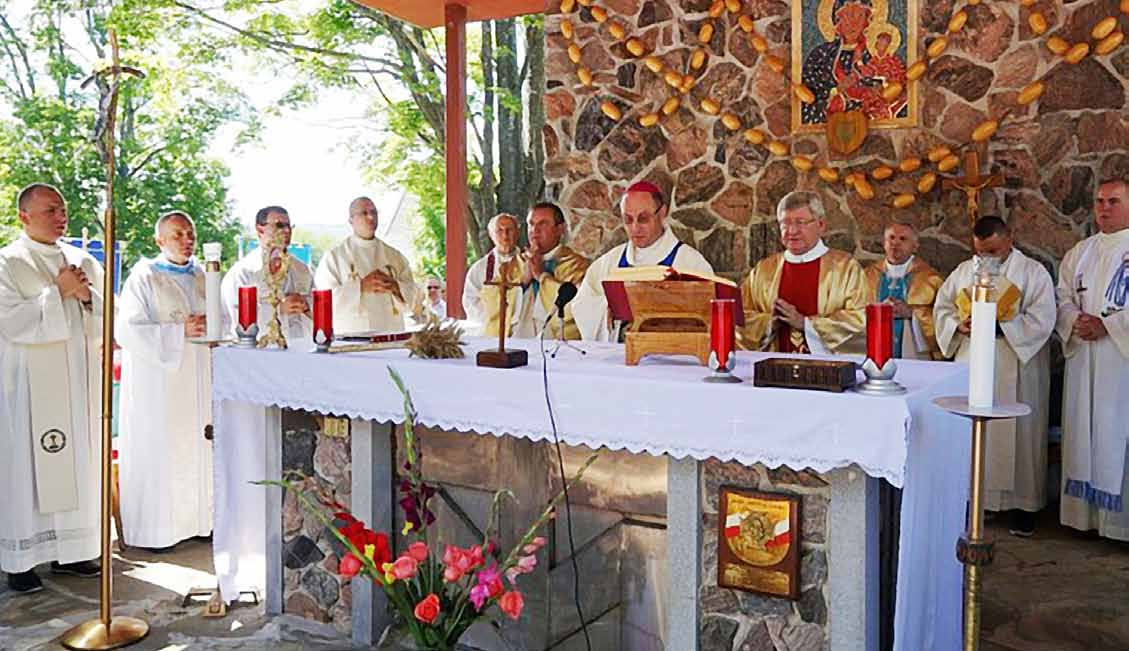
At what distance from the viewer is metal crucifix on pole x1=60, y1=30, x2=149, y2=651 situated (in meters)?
3.69

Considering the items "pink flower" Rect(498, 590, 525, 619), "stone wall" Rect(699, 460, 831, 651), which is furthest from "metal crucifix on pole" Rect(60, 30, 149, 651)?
"stone wall" Rect(699, 460, 831, 651)

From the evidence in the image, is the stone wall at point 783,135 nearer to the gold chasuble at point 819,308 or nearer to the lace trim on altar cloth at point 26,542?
the gold chasuble at point 819,308

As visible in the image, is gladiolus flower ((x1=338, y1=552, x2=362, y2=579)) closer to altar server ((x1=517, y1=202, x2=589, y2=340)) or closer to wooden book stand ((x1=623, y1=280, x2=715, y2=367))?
wooden book stand ((x1=623, y1=280, x2=715, y2=367))

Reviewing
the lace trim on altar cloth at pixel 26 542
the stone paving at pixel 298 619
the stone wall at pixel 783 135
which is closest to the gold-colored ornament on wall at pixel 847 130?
the stone wall at pixel 783 135

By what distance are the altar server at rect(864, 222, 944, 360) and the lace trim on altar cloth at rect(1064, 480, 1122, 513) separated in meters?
1.00

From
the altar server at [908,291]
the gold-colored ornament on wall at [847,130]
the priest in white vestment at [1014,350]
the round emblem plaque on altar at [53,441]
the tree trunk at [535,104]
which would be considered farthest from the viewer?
the tree trunk at [535,104]

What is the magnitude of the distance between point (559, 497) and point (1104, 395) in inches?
138

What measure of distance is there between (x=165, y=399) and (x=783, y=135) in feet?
13.3

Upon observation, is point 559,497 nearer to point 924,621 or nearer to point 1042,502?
point 924,621

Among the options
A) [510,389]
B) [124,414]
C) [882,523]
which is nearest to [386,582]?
[510,389]

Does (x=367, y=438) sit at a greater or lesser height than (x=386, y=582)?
greater

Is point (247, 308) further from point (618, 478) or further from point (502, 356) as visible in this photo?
point (618, 478)

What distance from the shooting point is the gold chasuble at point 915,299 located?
5961mm

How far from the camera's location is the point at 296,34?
589 inches
